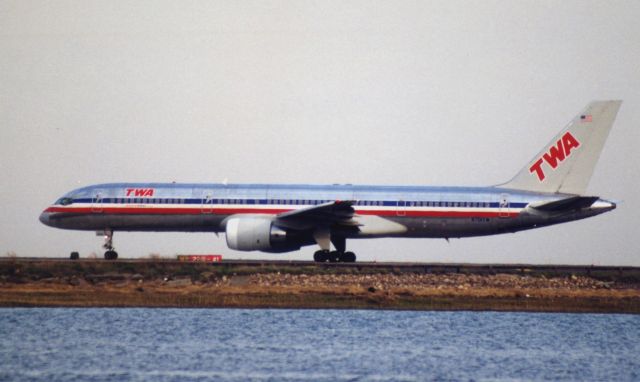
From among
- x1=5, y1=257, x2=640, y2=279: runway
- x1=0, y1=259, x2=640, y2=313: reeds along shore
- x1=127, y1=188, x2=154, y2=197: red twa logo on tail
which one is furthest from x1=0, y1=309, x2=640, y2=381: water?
x1=127, y1=188, x2=154, y2=197: red twa logo on tail

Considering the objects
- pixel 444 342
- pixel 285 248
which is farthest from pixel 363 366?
pixel 285 248

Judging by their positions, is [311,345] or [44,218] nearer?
[311,345]

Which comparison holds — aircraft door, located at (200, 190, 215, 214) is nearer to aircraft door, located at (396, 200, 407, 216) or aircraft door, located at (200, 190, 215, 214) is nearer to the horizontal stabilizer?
aircraft door, located at (396, 200, 407, 216)

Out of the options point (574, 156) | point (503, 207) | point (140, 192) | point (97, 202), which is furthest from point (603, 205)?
point (97, 202)

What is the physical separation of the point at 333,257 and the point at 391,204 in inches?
162

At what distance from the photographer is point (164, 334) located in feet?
128

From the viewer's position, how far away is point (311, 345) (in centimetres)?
A: 3738

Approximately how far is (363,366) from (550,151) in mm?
26889

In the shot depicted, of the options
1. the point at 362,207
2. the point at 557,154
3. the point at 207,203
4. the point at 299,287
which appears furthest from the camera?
the point at 557,154

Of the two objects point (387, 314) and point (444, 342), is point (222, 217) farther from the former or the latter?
point (444, 342)

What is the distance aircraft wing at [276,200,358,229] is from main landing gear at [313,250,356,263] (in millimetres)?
1748

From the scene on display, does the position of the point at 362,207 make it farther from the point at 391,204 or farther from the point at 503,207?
the point at 503,207

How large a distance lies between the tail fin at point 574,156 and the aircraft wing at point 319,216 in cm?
990

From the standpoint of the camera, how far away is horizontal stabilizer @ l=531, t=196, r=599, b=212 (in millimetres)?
53219
